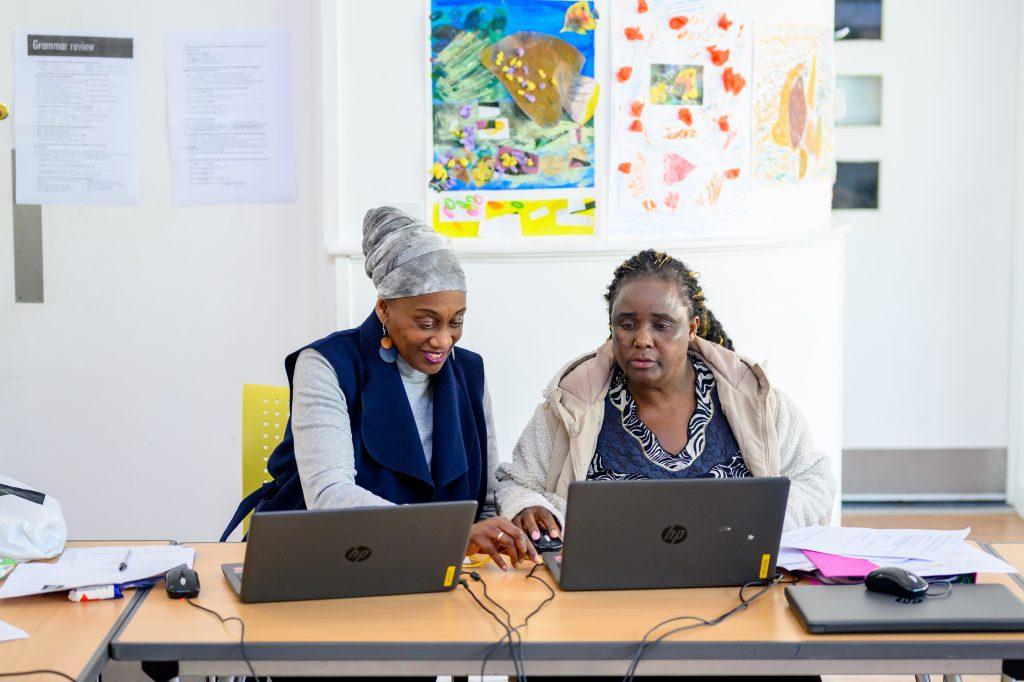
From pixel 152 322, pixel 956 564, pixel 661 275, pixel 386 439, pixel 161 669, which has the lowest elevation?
pixel 161 669

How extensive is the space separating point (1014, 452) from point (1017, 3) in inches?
70.2

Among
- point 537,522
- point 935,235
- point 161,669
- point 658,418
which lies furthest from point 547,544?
point 935,235

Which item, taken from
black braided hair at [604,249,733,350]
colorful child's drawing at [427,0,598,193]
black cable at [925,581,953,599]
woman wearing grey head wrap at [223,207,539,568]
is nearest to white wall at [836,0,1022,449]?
colorful child's drawing at [427,0,598,193]

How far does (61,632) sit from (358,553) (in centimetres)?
47

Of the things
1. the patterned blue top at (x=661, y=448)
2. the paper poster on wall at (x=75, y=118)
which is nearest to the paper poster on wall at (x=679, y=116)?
the patterned blue top at (x=661, y=448)

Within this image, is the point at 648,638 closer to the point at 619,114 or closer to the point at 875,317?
the point at 619,114

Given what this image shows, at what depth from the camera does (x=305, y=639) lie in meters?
1.73

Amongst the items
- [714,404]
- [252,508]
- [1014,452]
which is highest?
[714,404]

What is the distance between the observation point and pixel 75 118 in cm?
361

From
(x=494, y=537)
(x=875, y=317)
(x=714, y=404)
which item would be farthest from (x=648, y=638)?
(x=875, y=317)

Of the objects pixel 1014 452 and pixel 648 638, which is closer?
pixel 648 638

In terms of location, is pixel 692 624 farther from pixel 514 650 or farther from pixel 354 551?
pixel 354 551

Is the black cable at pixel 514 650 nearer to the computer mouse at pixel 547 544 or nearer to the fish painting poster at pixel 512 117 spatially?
the computer mouse at pixel 547 544

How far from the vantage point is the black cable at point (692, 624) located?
1.71m
